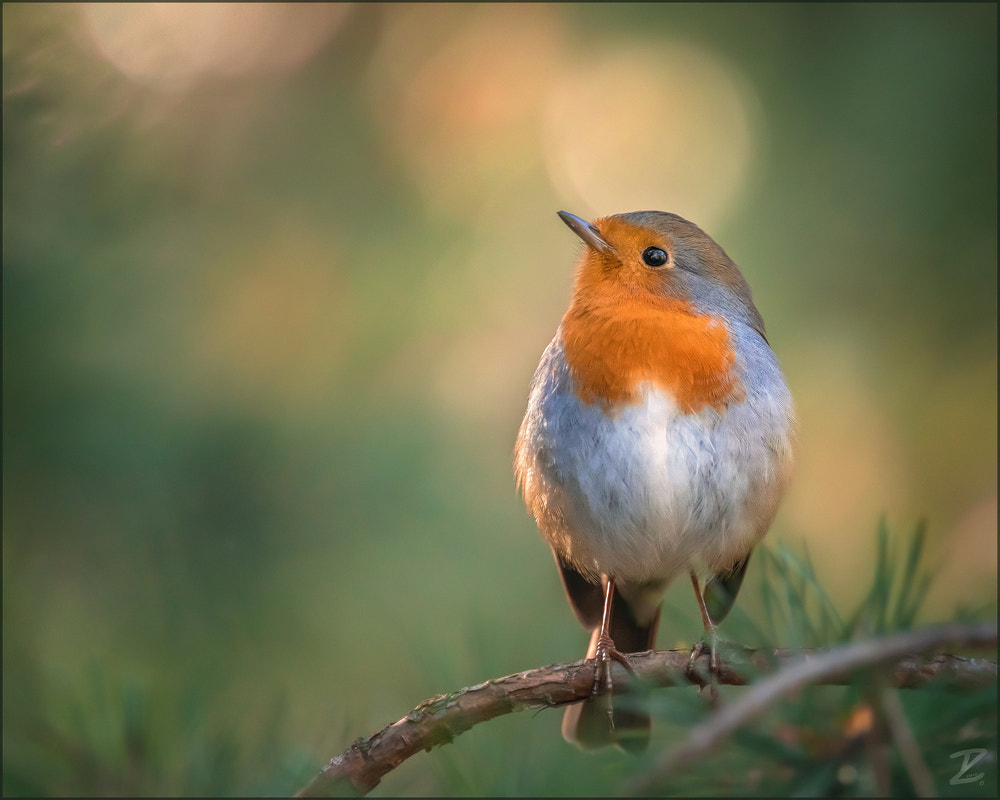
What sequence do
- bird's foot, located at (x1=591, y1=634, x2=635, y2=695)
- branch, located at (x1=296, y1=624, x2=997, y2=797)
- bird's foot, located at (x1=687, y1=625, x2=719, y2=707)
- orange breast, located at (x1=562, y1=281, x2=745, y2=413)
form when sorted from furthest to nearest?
orange breast, located at (x1=562, y1=281, x2=745, y2=413) → bird's foot, located at (x1=591, y1=634, x2=635, y2=695) → bird's foot, located at (x1=687, y1=625, x2=719, y2=707) → branch, located at (x1=296, y1=624, x2=997, y2=797)

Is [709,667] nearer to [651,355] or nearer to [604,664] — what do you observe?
[604,664]

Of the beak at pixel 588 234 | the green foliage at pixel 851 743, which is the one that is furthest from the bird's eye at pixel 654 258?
the green foliage at pixel 851 743

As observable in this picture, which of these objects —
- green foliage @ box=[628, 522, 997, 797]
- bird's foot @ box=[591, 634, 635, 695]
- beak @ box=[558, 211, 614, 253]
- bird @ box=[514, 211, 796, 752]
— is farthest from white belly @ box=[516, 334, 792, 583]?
green foliage @ box=[628, 522, 997, 797]

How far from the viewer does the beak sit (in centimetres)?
276

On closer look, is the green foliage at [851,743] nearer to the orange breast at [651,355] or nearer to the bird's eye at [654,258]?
the orange breast at [651,355]

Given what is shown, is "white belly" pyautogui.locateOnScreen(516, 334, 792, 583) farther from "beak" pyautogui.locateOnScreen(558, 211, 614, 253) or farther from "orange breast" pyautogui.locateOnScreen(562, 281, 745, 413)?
"beak" pyautogui.locateOnScreen(558, 211, 614, 253)

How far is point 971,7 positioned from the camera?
2.62 metres

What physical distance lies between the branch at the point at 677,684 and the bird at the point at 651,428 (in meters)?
0.50

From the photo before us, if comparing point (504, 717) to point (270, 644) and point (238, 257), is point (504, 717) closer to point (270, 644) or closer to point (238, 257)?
point (270, 644)

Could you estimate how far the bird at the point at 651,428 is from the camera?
2395 millimetres

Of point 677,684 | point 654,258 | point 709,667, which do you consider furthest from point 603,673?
point 654,258

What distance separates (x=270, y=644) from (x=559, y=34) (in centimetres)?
229

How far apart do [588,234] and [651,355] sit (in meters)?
0.53

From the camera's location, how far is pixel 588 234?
2793mm
